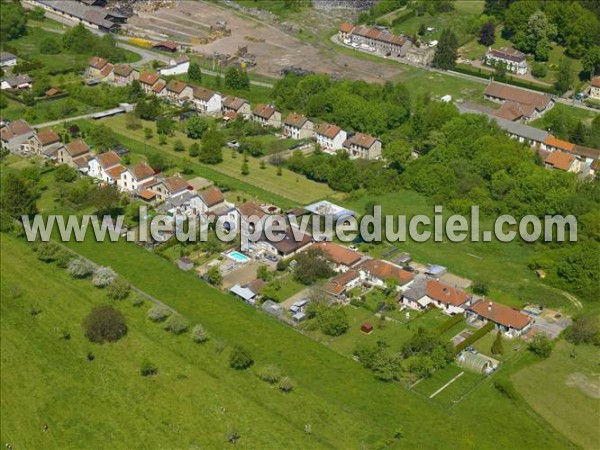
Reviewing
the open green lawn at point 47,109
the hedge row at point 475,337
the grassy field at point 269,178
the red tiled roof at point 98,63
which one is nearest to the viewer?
the hedge row at point 475,337

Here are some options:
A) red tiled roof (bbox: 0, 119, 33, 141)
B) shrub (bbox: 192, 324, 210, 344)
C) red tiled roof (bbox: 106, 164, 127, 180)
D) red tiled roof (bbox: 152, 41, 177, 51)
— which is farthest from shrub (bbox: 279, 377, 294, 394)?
red tiled roof (bbox: 152, 41, 177, 51)

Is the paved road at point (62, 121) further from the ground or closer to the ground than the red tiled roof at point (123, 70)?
closer to the ground

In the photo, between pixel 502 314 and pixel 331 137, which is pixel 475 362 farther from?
pixel 331 137

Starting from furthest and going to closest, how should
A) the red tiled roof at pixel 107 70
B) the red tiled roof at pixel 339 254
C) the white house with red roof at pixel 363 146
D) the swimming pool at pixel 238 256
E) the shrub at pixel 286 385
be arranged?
the red tiled roof at pixel 107 70, the white house with red roof at pixel 363 146, the swimming pool at pixel 238 256, the red tiled roof at pixel 339 254, the shrub at pixel 286 385

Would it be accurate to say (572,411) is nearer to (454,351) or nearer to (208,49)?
(454,351)

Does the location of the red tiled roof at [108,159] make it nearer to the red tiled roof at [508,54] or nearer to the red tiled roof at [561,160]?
the red tiled roof at [561,160]

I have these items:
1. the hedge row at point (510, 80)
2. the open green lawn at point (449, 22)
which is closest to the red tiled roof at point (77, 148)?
the hedge row at point (510, 80)

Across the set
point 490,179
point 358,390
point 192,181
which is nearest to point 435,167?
point 490,179

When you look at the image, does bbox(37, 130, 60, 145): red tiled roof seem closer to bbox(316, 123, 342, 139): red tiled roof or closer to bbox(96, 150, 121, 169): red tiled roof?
bbox(96, 150, 121, 169): red tiled roof
